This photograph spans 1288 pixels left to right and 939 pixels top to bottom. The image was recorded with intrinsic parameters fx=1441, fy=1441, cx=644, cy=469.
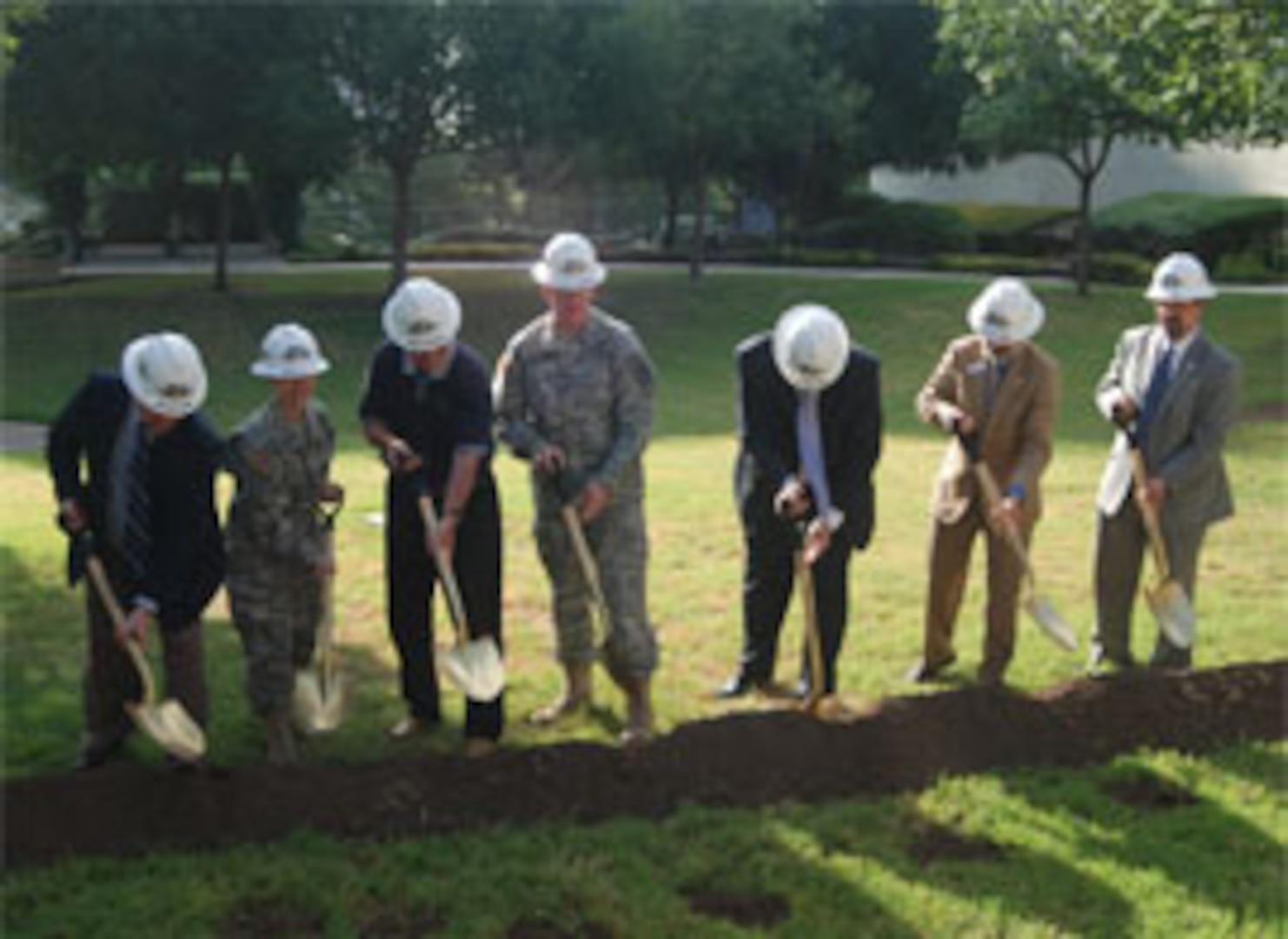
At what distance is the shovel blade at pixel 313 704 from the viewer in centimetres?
596

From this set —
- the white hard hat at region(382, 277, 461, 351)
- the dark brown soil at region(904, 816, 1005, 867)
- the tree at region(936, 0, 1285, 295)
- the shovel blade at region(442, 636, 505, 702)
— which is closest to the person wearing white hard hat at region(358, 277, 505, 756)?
the white hard hat at region(382, 277, 461, 351)

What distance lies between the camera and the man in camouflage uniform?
6035 mm

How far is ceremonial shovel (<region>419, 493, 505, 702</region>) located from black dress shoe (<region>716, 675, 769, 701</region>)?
1436mm

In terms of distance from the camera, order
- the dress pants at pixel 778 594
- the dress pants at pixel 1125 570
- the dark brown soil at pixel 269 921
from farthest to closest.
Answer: the dress pants at pixel 1125 570 < the dress pants at pixel 778 594 < the dark brown soil at pixel 269 921

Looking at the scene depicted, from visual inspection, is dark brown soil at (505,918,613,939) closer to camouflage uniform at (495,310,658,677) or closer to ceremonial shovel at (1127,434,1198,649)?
camouflage uniform at (495,310,658,677)

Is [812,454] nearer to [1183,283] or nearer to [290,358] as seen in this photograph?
[1183,283]

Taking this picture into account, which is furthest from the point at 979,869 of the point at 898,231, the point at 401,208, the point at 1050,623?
the point at 898,231

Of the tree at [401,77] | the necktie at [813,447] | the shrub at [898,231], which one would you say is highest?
the tree at [401,77]

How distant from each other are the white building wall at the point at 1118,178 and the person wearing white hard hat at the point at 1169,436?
27542 millimetres

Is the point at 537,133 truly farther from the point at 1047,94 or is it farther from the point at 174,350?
the point at 174,350

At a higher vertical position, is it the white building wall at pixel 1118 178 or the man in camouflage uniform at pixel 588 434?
the white building wall at pixel 1118 178

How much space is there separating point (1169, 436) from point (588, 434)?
2.90 meters

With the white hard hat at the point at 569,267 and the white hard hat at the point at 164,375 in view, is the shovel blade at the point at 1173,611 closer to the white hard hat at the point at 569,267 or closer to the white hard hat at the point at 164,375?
the white hard hat at the point at 569,267

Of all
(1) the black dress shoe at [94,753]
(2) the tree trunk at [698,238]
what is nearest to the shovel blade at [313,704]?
(1) the black dress shoe at [94,753]
